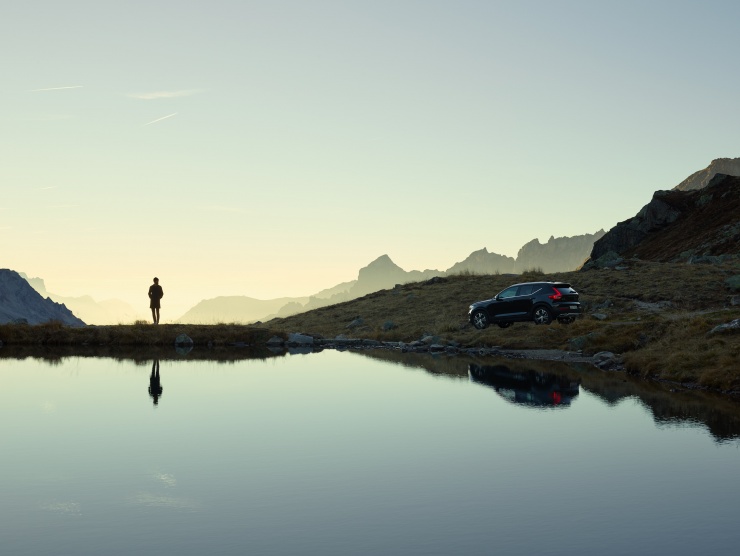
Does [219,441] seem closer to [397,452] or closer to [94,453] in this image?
[94,453]

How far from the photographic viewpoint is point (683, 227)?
297ft

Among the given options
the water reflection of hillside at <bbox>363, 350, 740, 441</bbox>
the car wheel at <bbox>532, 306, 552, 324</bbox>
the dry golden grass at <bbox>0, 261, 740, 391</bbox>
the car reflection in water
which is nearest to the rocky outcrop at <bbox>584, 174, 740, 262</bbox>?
the dry golden grass at <bbox>0, 261, 740, 391</bbox>

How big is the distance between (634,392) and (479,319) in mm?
19158

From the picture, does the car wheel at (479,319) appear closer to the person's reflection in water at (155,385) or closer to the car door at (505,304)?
the car door at (505,304)

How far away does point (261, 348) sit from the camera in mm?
41250

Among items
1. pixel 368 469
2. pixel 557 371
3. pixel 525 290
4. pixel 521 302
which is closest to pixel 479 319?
pixel 521 302

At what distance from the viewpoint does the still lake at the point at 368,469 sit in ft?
Answer: 30.1

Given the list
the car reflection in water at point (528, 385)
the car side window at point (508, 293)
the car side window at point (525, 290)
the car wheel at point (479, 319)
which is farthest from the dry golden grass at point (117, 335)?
the car reflection in water at point (528, 385)

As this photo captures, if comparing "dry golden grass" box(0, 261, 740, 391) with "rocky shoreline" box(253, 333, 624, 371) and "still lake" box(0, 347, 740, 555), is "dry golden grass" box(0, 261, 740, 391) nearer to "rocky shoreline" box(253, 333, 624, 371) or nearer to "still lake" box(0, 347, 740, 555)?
"rocky shoreline" box(253, 333, 624, 371)

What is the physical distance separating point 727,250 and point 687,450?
2500 inches

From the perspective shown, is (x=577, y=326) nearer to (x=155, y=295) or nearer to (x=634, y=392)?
(x=634, y=392)

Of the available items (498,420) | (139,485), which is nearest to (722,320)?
(498,420)

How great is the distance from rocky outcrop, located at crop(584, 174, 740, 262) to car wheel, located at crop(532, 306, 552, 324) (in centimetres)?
3967

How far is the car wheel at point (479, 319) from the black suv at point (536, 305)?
0.30m
